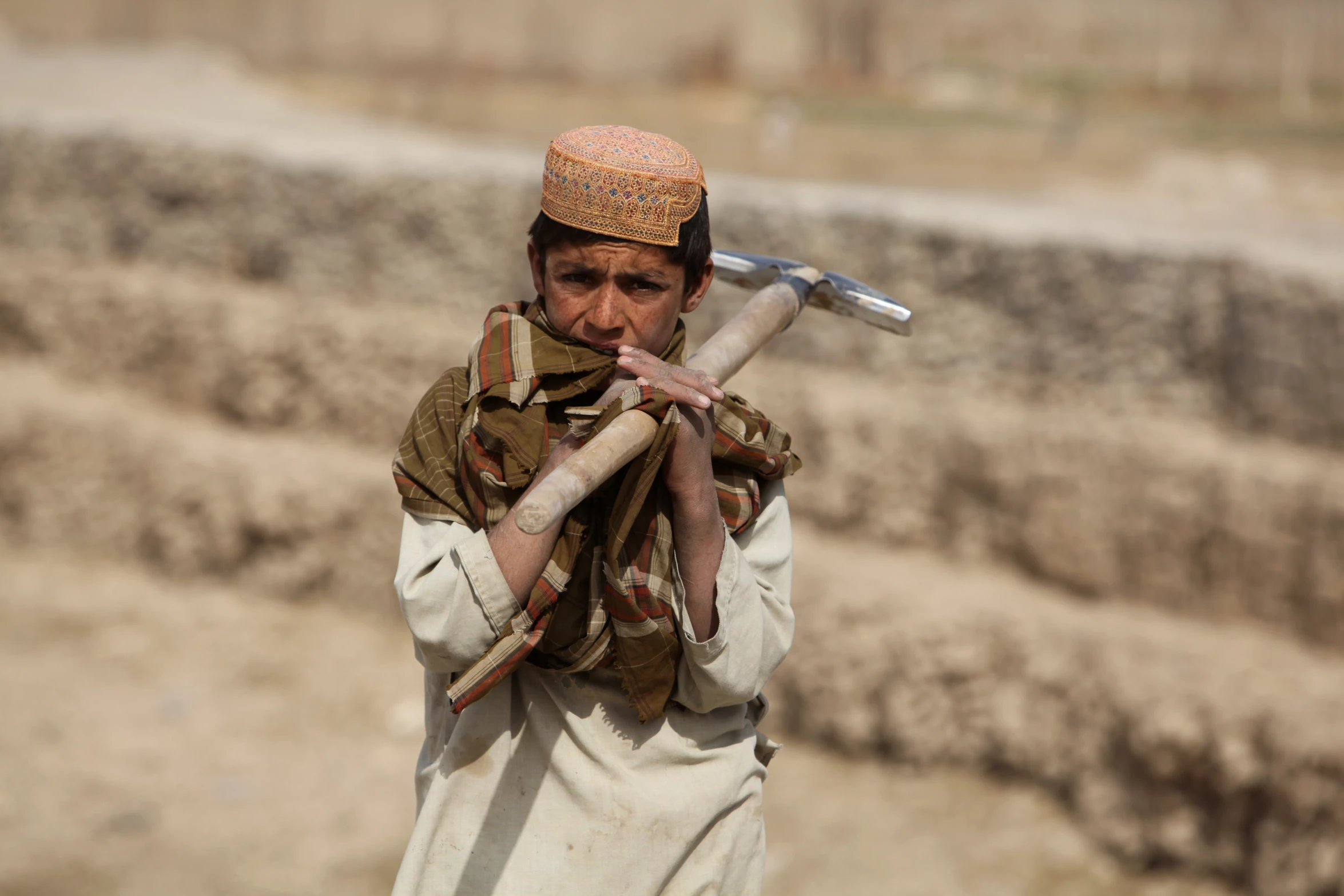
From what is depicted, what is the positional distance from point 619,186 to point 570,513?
33 cm

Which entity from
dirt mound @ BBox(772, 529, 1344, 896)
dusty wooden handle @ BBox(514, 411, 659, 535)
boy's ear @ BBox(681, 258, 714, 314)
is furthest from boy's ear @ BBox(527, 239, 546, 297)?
dirt mound @ BBox(772, 529, 1344, 896)

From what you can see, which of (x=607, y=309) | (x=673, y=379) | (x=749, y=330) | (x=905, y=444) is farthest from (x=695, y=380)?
(x=905, y=444)

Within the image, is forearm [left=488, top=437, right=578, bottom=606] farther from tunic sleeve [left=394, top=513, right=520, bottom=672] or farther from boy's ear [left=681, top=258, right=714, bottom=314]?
boy's ear [left=681, top=258, right=714, bottom=314]

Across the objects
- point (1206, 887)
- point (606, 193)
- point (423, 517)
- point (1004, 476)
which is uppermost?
point (606, 193)

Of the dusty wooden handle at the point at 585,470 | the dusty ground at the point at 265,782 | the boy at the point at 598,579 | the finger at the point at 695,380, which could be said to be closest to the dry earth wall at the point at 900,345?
the dusty ground at the point at 265,782

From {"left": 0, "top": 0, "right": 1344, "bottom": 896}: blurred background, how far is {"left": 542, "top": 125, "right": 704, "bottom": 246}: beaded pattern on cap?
2534 mm

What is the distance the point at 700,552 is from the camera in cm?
131

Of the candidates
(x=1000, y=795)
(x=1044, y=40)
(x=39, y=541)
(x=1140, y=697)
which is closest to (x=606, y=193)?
(x=1140, y=697)

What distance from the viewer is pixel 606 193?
128 cm

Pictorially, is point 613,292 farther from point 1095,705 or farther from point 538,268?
point 1095,705

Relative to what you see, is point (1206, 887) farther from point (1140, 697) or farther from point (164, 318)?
point (164, 318)

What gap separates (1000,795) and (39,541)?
12.3 feet

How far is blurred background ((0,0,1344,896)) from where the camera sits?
3424mm

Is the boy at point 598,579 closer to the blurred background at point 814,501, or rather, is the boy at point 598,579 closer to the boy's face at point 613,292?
the boy's face at point 613,292
